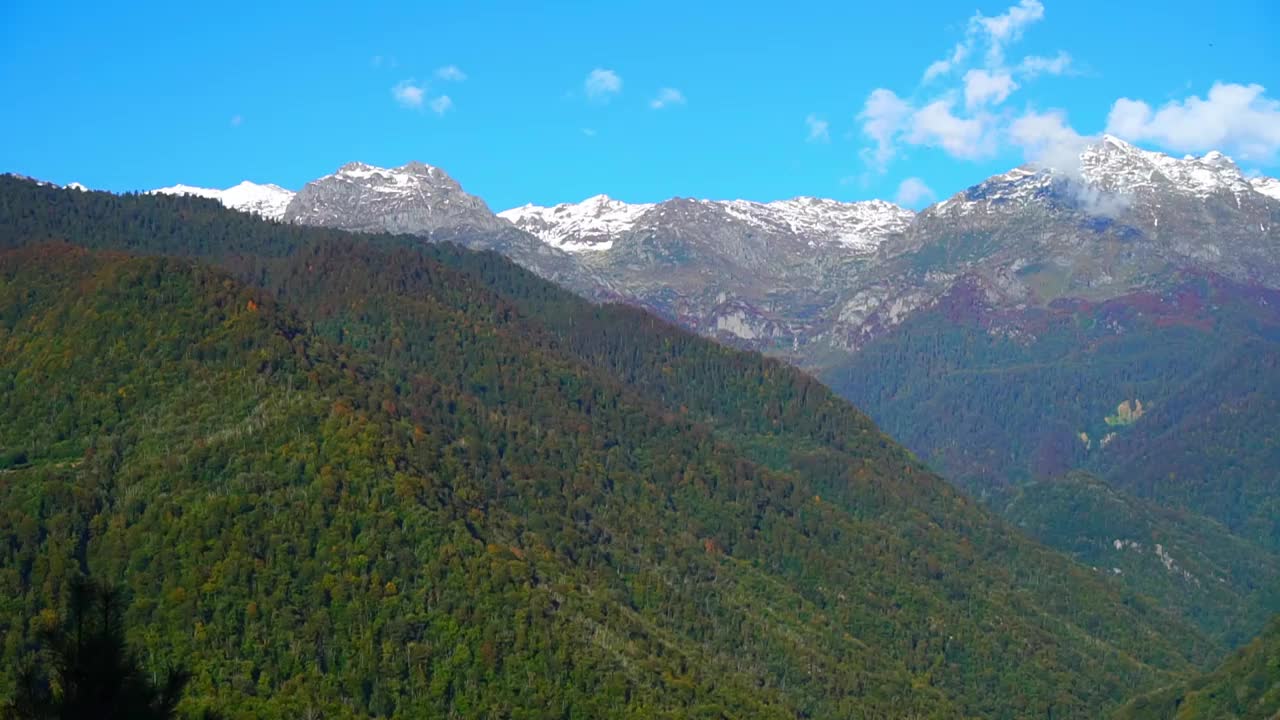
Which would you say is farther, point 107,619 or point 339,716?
point 339,716

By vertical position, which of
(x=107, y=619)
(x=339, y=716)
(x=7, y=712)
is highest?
(x=107, y=619)

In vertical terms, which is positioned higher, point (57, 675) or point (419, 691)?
point (57, 675)

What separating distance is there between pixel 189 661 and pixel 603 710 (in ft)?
171

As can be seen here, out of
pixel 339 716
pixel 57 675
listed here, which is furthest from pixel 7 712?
pixel 339 716

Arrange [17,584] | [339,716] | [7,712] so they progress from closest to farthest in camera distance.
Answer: [7,712] < [339,716] < [17,584]

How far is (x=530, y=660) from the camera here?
197 meters

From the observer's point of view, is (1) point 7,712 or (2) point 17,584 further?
(2) point 17,584

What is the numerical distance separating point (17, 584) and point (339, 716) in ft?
154

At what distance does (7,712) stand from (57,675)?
146cm

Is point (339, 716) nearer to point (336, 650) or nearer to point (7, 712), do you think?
point (336, 650)

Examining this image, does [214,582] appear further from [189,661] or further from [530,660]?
[530,660]

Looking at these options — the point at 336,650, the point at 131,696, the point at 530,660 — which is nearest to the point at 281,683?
the point at 336,650

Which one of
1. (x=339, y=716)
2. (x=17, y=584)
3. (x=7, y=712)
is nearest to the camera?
(x=7, y=712)

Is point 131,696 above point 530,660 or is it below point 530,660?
above
